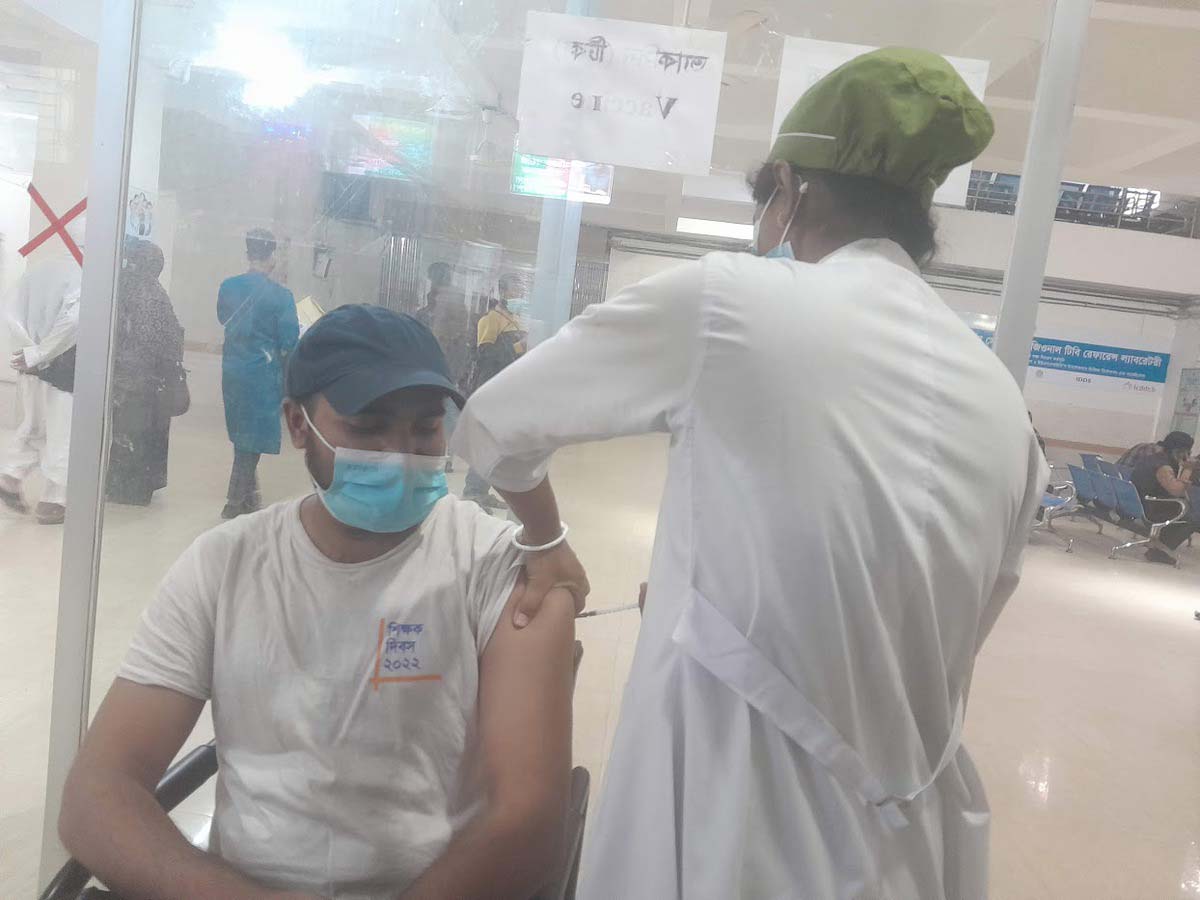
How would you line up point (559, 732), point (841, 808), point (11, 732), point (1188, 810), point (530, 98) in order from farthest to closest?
1. point (1188, 810)
2. point (11, 732)
3. point (530, 98)
4. point (559, 732)
5. point (841, 808)

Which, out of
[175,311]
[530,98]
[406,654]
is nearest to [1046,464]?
[406,654]

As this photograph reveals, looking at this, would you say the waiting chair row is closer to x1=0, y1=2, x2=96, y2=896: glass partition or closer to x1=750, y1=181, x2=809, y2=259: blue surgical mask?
x1=750, y1=181, x2=809, y2=259: blue surgical mask

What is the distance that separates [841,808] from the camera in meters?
0.82

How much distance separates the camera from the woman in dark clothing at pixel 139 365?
62.1 inches

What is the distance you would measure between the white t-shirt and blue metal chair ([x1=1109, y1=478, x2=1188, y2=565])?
25.9 ft

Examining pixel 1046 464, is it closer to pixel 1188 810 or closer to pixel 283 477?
pixel 283 477

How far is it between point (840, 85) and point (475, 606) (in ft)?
2.54

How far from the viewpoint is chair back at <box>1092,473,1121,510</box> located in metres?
7.89

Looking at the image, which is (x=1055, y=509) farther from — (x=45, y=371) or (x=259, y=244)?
(x=259, y=244)

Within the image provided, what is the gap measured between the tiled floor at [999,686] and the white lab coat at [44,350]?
1.44 feet

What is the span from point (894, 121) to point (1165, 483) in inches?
315

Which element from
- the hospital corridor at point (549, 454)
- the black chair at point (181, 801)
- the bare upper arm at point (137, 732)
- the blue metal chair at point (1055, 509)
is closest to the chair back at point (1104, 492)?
the blue metal chair at point (1055, 509)

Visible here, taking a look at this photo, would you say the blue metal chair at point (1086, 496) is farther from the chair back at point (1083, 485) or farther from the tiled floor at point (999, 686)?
the tiled floor at point (999, 686)

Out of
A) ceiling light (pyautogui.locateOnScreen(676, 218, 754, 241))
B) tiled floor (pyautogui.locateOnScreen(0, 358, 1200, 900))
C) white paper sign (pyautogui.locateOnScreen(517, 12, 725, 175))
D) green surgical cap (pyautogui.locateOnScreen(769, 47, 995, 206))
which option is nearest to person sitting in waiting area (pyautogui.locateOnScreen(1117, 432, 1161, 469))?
tiled floor (pyautogui.locateOnScreen(0, 358, 1200, 900))
